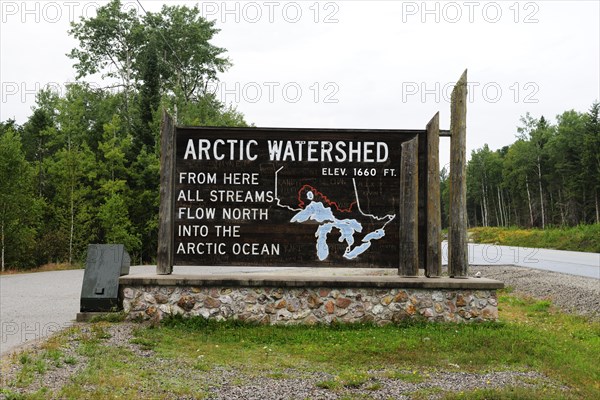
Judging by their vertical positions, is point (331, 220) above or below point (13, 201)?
below

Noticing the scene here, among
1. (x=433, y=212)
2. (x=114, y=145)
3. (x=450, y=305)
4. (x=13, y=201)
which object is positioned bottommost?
(x=450, y=305)

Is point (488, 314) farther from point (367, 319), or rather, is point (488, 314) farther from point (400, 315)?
point (367, 319)

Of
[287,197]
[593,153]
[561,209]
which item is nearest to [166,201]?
[287,197]

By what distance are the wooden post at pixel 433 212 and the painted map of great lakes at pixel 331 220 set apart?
70 cm

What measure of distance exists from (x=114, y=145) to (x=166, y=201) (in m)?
27.0

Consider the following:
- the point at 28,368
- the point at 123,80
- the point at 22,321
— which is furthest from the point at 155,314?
the point at 123,80

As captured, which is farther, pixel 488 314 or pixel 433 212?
pixel 433 212

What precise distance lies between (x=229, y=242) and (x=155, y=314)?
5.88 ft

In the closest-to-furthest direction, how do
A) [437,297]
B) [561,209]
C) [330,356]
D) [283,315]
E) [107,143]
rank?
1. [330,356]
2. [283,315]
3. [437,297]
4. [107,143]
5. [561,209]

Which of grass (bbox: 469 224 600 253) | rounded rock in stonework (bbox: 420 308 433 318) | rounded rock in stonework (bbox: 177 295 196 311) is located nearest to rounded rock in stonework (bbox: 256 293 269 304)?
rounded rock in stonework (bbox: 177 295 196 311)

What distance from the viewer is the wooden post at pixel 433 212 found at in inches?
388

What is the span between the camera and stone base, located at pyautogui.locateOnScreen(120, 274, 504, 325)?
952 centimetres

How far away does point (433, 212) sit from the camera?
990 cm

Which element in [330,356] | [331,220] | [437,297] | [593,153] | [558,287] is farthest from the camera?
[593,153]
